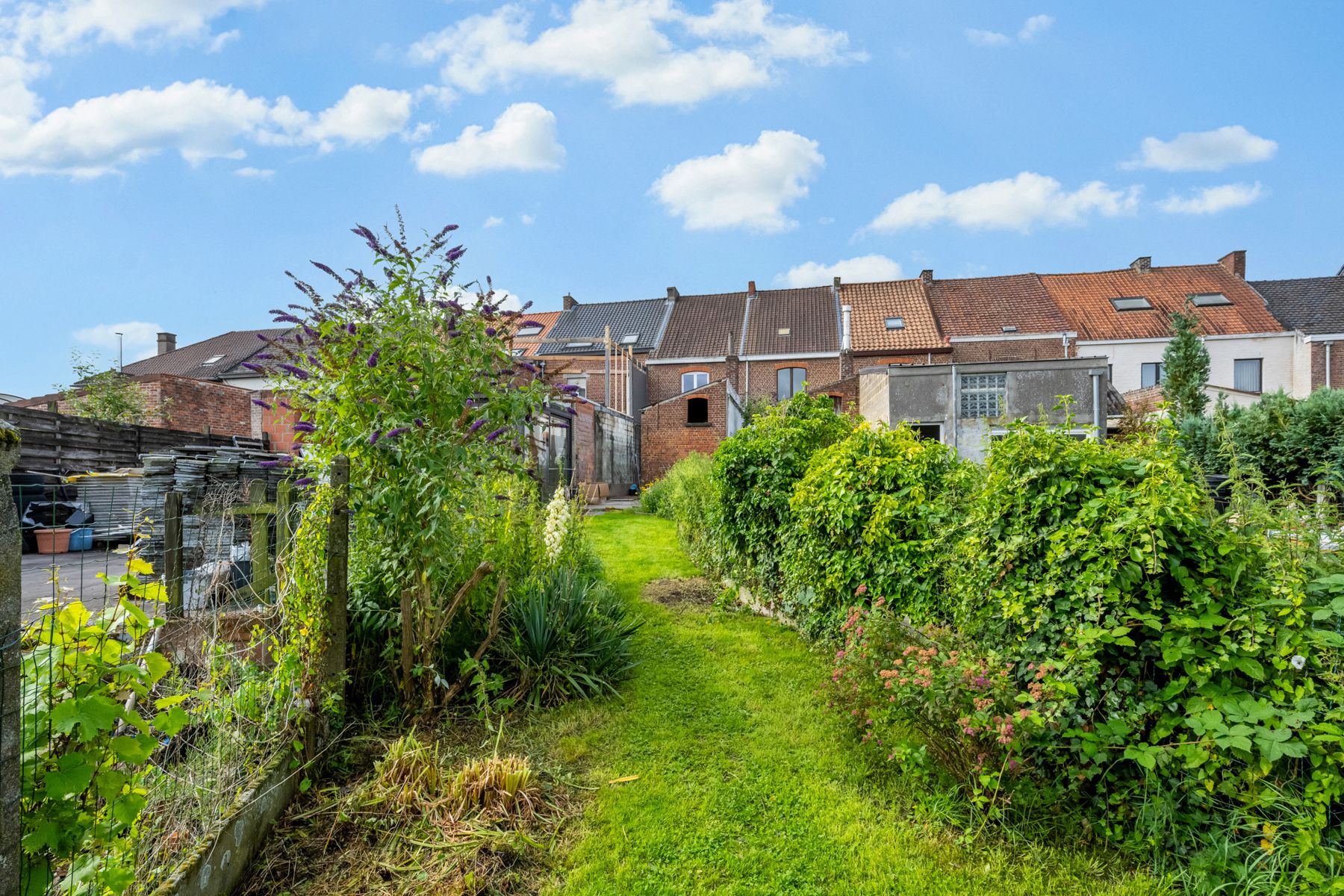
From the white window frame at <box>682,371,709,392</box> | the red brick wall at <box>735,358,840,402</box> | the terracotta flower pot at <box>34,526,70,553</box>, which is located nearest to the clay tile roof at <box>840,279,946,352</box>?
the red brick wall at <box>735,358,840,402</box>

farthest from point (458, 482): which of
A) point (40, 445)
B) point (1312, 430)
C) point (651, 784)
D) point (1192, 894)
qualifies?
point (1312, 430)

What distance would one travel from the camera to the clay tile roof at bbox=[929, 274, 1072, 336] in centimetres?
2797

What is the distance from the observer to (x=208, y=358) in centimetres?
3406

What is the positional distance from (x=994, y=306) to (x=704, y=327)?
13.4m

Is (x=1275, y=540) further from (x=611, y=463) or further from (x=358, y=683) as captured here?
(x=611, y=463)

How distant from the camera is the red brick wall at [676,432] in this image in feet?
76.5

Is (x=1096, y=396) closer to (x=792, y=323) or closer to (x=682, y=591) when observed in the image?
(x=792, y=323)

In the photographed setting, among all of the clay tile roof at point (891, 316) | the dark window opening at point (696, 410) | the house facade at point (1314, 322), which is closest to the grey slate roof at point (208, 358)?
the dark window opening at point (696, 410)

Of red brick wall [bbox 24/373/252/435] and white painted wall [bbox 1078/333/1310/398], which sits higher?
white painted wall [bbox 1078/333/1310/398]

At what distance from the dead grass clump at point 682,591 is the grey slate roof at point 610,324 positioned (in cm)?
2386

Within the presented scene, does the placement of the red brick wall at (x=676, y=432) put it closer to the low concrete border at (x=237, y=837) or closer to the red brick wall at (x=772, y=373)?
the red brick wall at (x=772, y=373)

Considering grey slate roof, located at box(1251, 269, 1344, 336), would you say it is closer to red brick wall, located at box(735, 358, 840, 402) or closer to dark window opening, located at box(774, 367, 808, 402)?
red brick wall, located at box(735, 358, 840, 402)

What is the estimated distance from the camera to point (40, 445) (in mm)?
11070

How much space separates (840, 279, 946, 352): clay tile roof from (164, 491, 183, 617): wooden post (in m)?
27.4
